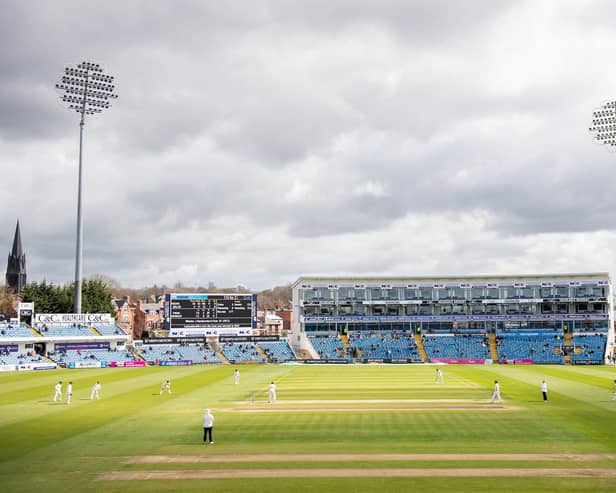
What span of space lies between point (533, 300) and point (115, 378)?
66.5 meters

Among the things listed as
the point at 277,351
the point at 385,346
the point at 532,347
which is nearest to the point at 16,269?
the point at 277,351

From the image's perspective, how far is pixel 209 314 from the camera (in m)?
84.8

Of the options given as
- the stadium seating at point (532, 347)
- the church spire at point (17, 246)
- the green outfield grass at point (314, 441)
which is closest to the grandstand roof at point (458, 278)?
the stadium seating at point (532, 347)

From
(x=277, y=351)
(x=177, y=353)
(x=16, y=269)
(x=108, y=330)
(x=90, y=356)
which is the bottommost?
(x=277, y=351)

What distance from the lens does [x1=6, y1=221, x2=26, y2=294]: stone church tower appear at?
547ft

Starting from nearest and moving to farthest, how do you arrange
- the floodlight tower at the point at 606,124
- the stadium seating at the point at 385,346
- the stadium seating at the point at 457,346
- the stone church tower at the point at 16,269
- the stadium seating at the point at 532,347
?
the floodlight tower at the point at 606,124
the stadium seating at the point at 532,347
the stadium seating at the point at 457,346
the stadium seating at the point at 385,346
the stone church tower at the point at 16,269

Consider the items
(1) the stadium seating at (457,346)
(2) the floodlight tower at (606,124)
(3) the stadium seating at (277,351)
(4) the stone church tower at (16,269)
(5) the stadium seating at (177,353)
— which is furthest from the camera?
(4) the stone church tower at (16,269)

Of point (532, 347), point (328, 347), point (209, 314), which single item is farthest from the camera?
point (328, 347)

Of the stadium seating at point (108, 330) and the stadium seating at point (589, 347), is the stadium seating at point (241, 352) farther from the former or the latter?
the stadium seating at point (589, 347)

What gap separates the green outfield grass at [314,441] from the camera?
17719 mm

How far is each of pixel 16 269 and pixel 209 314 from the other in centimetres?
10484

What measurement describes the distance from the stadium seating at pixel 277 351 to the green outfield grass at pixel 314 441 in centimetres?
4272

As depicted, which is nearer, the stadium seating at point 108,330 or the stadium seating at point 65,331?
the stadium seating at point 65,331

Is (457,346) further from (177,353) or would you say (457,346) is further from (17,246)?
(17,246)
